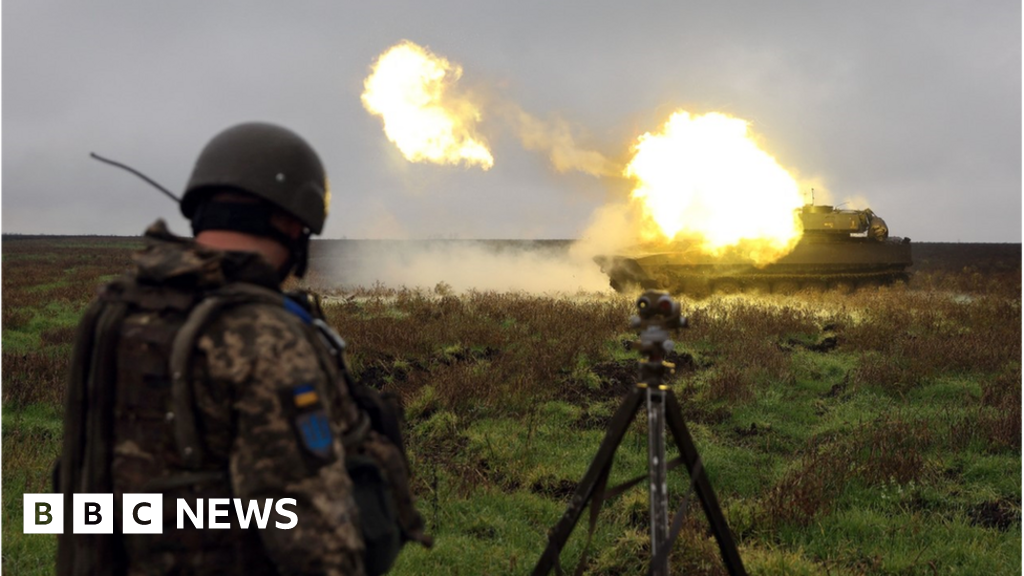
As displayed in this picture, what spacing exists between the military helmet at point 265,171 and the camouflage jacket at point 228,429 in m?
0.32

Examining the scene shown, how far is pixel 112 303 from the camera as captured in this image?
6.80ft

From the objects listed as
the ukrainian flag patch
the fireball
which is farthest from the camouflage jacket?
the fireball

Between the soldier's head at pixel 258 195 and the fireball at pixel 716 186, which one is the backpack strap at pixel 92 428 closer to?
the soldier's head at pixel 258 195

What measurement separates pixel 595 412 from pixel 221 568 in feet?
22.7

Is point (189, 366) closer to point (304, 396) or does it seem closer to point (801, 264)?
point (304, 396)

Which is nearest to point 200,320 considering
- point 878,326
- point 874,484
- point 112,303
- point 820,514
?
point 112,303

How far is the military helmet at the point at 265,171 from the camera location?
2.32 meters

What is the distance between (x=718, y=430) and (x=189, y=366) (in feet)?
24.0

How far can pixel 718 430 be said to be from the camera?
817 centimetres

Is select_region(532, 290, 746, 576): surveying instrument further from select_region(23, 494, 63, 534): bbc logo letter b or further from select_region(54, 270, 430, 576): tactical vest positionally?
select_region(23, 494, 63, 534): bbc logo letter b

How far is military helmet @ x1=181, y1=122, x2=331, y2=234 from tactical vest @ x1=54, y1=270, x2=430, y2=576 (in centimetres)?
43

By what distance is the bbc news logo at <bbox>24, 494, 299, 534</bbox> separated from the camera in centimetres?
183

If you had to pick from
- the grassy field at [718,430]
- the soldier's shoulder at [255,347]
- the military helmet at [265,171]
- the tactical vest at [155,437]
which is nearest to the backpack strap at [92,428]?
the tactical vest at [155,437]

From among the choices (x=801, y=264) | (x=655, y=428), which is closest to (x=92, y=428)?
(x=655, y=428)
